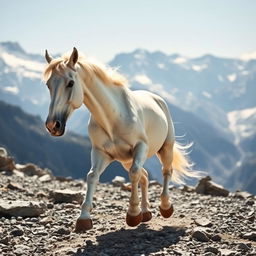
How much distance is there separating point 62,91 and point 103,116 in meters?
1.28

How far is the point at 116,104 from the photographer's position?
8859mm

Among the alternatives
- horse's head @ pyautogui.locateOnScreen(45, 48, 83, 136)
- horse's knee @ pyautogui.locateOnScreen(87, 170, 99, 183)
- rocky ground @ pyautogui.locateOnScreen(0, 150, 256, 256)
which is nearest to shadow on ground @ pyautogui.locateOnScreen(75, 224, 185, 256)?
rocky ground @ pyautogui.locateOnScreen(0, 150, 256, 256)

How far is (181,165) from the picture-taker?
13.0 m

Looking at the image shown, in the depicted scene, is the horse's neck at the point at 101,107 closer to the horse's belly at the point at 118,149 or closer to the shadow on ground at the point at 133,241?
the horse's belly at the point at 118,149

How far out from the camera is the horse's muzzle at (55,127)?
743cm

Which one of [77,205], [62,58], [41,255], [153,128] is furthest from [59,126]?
[77,205]

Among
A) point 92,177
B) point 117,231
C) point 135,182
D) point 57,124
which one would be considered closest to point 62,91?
point 57,124

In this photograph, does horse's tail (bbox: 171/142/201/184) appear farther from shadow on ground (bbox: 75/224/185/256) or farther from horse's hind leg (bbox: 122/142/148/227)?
horse's hind leg (bbox: 122/142/148/227)

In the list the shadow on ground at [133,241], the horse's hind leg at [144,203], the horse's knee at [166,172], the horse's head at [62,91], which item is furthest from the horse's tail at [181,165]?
the horse's head at [62,91]

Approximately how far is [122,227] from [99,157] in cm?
200

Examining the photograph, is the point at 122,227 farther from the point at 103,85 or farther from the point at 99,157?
the point at 103,85

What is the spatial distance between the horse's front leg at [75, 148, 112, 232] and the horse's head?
1.34 meters

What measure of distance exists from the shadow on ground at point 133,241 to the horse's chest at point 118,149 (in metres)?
1.61

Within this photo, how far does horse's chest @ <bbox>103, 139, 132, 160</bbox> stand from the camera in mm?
8695
